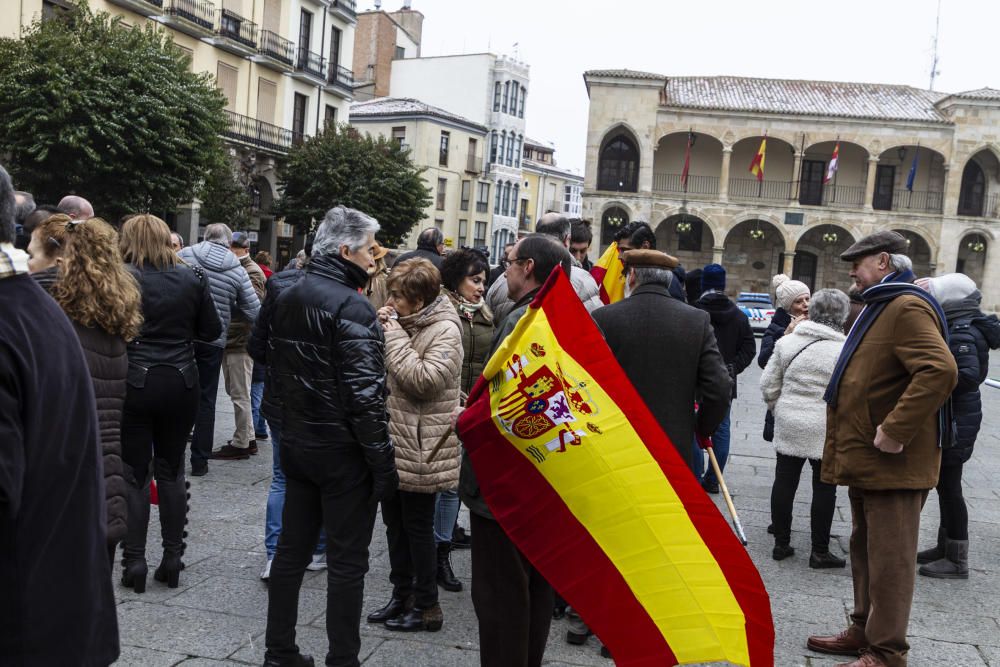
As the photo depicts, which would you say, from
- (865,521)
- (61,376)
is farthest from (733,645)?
(61,376)

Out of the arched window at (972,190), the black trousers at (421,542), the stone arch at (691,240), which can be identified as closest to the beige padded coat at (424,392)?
the black trousers at (421,542)

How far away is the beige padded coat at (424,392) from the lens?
425cm

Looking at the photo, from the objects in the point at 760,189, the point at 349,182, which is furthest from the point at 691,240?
the point at 349,182

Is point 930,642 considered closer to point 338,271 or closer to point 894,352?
point 894,352

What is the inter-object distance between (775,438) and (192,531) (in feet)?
12.3

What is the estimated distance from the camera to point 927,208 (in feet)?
132

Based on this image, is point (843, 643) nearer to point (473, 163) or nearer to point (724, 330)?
point (724, 330)

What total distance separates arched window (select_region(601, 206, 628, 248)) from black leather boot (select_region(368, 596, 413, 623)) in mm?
35644

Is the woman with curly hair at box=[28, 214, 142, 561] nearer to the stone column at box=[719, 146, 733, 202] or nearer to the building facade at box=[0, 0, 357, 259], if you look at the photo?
the building facade at box=[0, 0, 357, 259]

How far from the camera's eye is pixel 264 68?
3334cm

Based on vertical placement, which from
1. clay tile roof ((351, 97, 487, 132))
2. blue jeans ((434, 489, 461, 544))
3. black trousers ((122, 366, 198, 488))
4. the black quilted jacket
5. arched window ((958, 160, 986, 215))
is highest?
clay tile roof ((351, 97, 487, 132))

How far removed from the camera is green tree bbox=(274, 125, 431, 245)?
32.8m

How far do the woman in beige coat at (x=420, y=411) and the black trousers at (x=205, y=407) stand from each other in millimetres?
3038

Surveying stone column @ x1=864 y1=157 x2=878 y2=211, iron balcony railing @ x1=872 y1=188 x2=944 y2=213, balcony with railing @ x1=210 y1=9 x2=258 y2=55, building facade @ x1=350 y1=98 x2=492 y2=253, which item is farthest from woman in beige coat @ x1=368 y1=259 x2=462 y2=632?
building facade @ x1=350 y1=98 x2=492 y2=253
